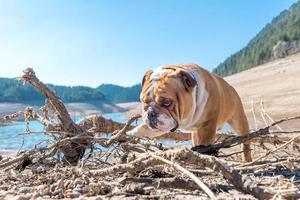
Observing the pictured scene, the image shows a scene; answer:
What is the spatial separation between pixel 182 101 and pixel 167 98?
0.66 feet

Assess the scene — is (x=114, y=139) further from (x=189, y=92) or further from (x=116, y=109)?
(x=116, y=109)

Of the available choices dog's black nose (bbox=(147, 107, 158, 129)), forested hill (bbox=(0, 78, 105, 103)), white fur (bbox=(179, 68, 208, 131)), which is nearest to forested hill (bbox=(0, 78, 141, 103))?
forested hill (bbox=(0, 78, 105, 103))

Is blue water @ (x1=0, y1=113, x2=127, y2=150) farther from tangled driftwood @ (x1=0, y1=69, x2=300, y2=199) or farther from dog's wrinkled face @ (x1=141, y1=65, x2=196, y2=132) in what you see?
dog's wrinkled face @ (x1=141, y1=65, x2=196, y2=132)

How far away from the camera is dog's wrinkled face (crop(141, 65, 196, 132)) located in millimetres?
4324

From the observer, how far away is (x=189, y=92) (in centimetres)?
449

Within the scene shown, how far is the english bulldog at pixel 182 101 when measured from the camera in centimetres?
434

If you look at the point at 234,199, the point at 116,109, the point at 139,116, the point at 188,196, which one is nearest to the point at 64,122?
the point at 139,116

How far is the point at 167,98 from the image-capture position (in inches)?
170

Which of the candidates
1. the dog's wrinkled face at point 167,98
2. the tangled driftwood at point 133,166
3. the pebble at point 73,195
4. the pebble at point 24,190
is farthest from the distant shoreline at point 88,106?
the pebble at point 73,195

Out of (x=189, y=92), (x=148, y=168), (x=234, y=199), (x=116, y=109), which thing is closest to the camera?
(x=234, y=199)

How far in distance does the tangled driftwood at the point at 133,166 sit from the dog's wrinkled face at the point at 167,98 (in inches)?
13.0

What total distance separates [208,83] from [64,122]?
152cm

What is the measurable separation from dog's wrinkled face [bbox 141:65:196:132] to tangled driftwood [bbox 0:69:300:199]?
33 centimetres

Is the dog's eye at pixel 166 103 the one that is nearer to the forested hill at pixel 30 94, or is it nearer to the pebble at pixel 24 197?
the pebble at pixel 24 197
